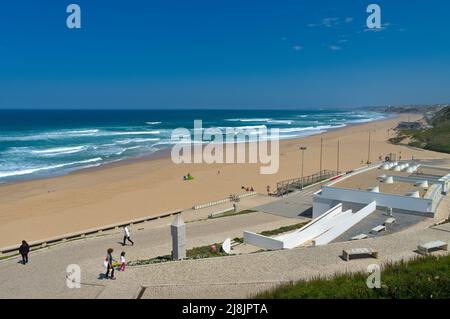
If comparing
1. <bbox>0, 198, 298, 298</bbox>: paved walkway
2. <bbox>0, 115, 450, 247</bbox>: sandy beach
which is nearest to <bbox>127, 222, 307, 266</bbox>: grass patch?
<bbox>0, 198, 298, 298</bbox>: paved walkway

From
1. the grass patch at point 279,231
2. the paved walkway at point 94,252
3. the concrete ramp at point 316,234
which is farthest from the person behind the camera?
the grass patch at point 279,231

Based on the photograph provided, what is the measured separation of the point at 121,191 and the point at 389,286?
78.7 feet

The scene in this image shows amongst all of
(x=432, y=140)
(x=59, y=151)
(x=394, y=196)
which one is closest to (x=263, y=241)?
(x=394, y=196)

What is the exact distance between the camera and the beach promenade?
9.72 meters

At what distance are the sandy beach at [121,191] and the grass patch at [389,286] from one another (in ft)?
48.4

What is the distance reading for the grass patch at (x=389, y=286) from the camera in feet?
25.7

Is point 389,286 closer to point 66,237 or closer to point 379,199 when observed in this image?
point 379,199

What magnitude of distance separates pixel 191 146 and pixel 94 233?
133ft

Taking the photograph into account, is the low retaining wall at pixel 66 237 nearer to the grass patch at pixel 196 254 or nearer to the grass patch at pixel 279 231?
the grass patch at pixel 196 254

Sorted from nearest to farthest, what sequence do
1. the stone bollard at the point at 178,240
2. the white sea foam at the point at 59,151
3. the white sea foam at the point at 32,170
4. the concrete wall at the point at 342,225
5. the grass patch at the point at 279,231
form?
1. the stone bollard at the point at 178,240
2. the concrete wall at the point at 342,225
3. the grass patch at the point at 279,231
4. the white sea foam at the point at 32,170
5. the white sea foam at the point at 59,151

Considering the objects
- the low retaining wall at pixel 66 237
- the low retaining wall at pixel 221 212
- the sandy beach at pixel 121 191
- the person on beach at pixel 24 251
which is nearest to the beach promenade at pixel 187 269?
the person on beach at pixel 24 251

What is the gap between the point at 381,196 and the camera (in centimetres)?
1691
